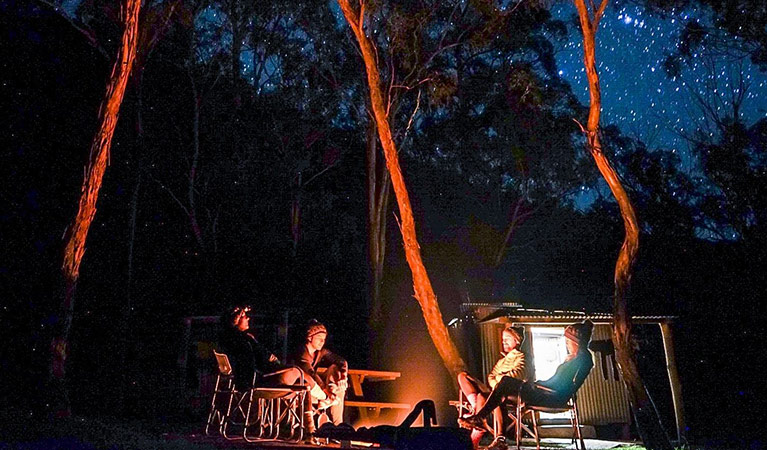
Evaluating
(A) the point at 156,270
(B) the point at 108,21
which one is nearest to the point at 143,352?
(A) the point at 156,270

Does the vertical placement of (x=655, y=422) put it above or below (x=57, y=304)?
below

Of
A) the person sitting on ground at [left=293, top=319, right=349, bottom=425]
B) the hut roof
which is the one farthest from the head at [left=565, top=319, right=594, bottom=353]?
the hut roof

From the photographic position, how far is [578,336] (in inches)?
205

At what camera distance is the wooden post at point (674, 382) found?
26.6ft

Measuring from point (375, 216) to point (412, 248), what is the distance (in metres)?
5.47

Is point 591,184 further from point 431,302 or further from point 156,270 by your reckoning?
point 431,302

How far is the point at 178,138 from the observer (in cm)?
1503

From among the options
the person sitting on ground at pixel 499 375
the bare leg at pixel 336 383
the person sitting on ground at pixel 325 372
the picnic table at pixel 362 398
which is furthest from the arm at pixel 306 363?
the person sitting on ground at pixel 499 375

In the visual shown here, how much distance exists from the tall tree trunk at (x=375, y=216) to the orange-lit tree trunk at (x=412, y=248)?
470cm

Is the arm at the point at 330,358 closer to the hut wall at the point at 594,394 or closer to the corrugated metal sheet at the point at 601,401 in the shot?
the hut wall at the point at 594,394

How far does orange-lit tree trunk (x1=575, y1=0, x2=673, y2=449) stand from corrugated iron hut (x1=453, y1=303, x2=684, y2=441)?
1.65m

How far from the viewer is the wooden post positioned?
8109 millimetres

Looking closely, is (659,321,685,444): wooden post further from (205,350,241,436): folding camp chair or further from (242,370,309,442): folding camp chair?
(205,350,241,436): folding camp chair

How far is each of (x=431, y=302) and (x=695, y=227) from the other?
440 inches
